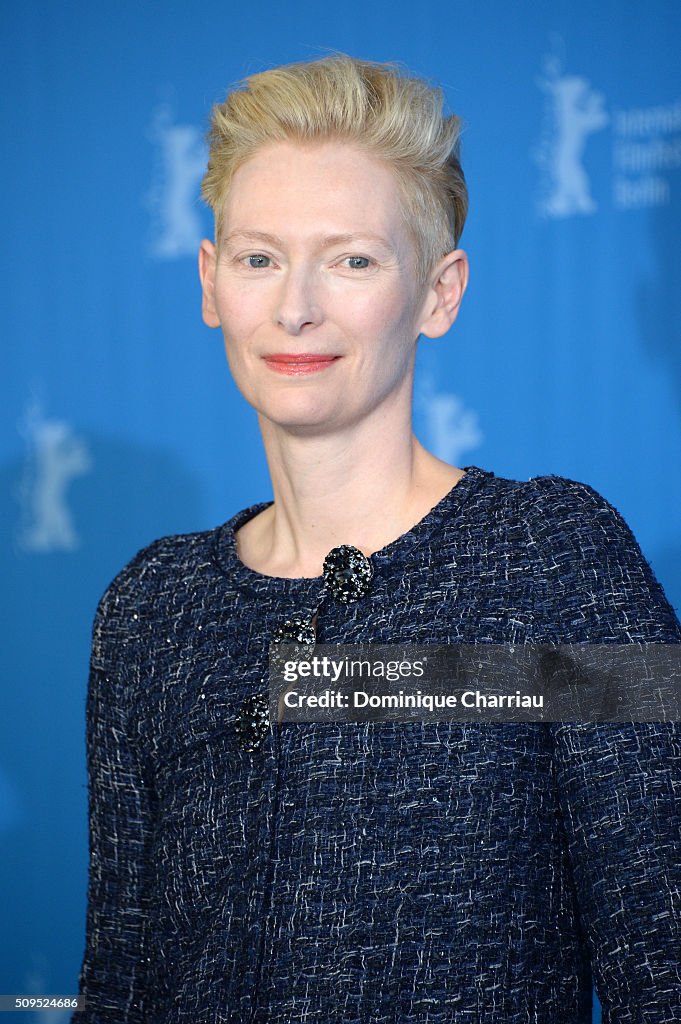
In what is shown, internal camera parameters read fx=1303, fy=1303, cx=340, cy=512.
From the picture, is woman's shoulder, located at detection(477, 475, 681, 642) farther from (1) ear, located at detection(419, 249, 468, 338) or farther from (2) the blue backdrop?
(2) the blue backdrop

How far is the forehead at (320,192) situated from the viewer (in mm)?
1282

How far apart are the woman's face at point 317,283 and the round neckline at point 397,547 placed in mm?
128

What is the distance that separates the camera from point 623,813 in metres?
1.16

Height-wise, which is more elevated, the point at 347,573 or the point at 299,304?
the point at 299,304

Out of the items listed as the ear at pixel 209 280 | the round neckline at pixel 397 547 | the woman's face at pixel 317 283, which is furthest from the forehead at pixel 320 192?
the round neckline at pixel 397 547

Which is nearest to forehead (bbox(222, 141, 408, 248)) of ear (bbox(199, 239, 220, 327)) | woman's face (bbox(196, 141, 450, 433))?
woman's face (bbox(196, 141, 450, 433))

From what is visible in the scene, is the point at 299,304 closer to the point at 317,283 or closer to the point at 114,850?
the point at 317,283

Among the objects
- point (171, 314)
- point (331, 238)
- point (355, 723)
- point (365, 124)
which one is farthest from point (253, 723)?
point (171, 314)

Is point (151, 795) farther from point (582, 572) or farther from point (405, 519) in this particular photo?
point (582, 572)

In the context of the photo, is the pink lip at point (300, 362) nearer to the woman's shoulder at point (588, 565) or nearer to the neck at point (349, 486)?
the neck at point (349, 486)

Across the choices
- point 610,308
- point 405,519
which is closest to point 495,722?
point 405,519

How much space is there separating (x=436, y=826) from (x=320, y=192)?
62 cm

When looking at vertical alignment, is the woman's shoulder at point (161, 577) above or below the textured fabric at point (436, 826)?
above

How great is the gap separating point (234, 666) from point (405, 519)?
237 millimetres
